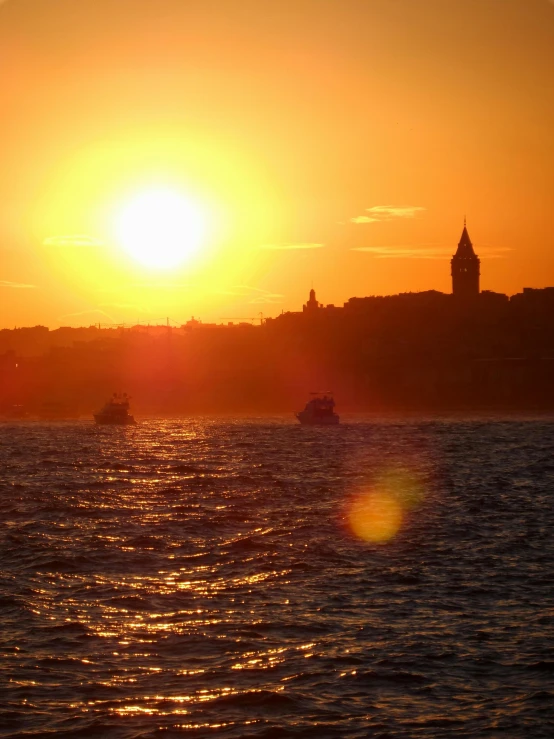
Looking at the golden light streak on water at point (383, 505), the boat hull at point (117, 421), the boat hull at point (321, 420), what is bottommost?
the golden light streak on water at point (383, 505)

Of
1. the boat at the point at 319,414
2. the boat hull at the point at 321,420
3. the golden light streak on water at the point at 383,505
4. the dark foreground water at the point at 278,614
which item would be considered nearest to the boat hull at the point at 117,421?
the boat at the point at 319,414

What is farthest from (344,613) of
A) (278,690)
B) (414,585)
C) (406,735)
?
(406,735)

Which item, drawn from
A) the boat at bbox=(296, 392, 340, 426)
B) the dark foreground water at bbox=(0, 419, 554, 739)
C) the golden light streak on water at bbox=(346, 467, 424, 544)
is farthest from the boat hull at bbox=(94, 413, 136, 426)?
the dark foreground water at bbox=(0, 419, 554, 739)

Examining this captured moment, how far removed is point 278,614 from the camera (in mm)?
18578

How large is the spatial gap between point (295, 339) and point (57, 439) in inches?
3932

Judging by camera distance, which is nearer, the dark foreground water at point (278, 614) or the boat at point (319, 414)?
the dark foreground water at point (278, 614)

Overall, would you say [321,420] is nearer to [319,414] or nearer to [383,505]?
[319,414]

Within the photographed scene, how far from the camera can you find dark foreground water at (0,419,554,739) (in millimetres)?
13891

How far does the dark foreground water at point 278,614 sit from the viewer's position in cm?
1389

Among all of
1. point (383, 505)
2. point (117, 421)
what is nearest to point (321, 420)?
point (117, 421)

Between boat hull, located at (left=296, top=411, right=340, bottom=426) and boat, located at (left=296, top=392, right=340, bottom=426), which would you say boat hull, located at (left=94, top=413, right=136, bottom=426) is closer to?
boat, located at (left=296, top=392, right=340, bottom=426)

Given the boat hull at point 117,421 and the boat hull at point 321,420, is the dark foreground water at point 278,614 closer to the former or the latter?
the boat hull at point 321,420

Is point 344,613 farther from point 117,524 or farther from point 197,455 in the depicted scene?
point 197,455

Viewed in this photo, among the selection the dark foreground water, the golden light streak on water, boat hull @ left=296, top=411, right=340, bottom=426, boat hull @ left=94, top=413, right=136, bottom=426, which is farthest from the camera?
boat hull @ left=94, top=413, right=136, bottom=426
